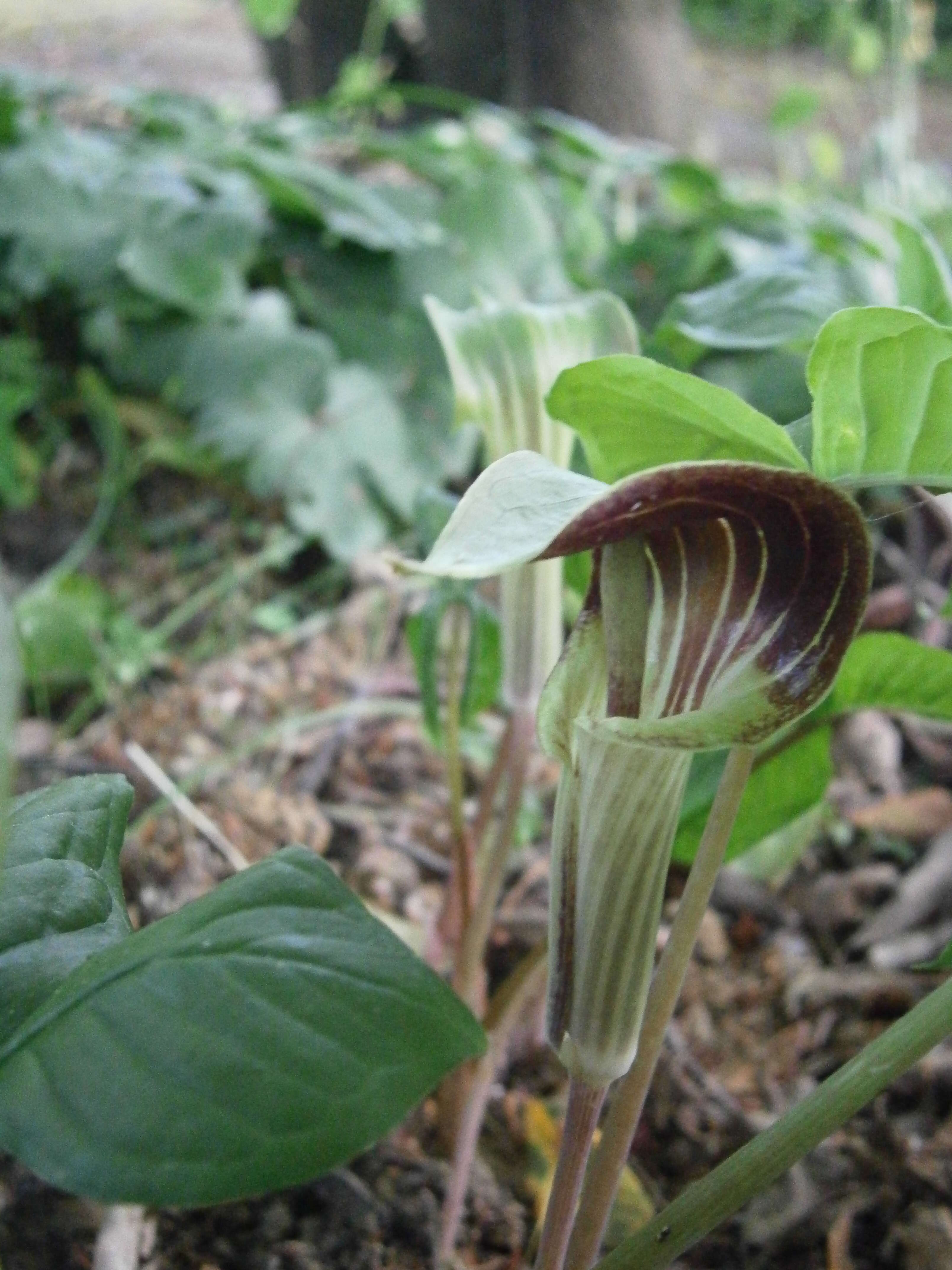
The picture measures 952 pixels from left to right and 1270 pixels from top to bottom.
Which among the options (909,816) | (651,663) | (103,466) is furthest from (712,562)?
(103,466)

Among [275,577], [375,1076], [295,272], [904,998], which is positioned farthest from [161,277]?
[375,1076]

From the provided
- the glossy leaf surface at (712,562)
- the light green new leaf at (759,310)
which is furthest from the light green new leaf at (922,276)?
the glossy leaf surface at (712,562)

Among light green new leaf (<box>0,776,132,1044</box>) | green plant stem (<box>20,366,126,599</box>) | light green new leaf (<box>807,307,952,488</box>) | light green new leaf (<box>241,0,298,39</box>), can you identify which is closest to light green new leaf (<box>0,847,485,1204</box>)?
light green new leaf (<box>0,776,132,1044</box>)

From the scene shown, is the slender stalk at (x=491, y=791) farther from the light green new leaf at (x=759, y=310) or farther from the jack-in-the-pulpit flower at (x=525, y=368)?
the light green new leaf at (x=759, y=310)

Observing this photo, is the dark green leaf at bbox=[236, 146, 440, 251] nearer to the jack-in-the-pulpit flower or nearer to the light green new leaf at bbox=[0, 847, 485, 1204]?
the jack-in-the-pulpit flower

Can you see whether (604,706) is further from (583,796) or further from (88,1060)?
(88,1060)

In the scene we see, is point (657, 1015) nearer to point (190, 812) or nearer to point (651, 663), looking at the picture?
point (651, 663)
